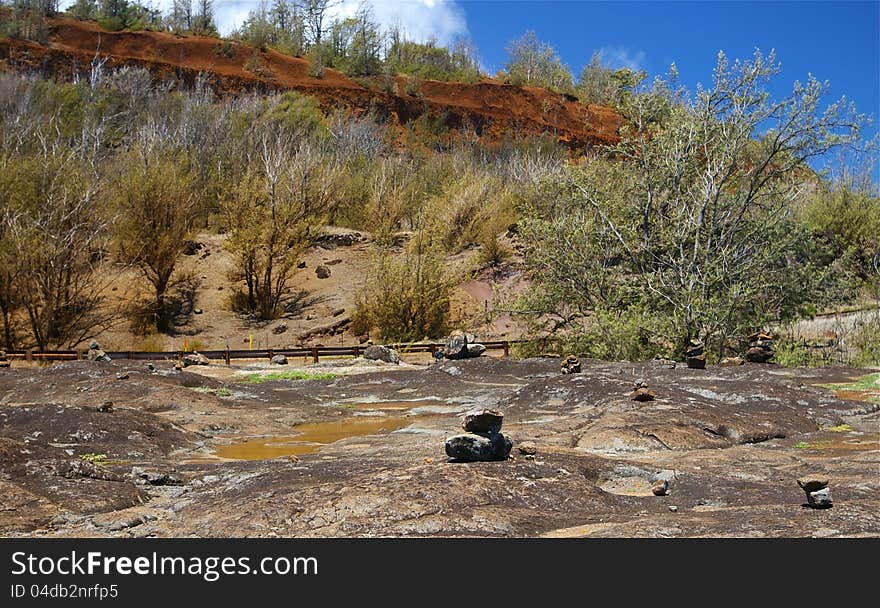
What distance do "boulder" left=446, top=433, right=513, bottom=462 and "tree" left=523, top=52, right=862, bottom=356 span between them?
12.9m

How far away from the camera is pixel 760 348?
19922mm

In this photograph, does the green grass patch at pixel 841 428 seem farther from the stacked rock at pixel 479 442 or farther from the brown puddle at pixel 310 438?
the brown puddle at pixel 310 438

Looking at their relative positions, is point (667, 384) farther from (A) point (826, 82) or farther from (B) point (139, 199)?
(B) point (139, 199)

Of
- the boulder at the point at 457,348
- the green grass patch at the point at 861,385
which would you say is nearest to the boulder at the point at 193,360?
the boulder at the point at 457,348

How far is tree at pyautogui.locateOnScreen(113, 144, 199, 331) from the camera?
3266 centimetres

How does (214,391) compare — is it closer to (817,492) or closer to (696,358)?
(696,358)

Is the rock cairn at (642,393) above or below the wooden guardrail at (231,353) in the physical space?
above

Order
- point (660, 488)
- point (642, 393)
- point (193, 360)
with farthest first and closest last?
point (193, 360) < point (642, 393) < point (660, 488)

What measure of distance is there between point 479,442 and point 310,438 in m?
5.21

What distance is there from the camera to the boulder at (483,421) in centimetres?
778

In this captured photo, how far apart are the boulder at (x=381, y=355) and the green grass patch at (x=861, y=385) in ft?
39.7

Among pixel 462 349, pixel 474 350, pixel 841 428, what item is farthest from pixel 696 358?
pixel 462 349

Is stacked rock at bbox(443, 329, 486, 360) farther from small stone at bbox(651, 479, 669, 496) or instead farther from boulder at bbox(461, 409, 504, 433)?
small stone at bbox(651, 479, 669, 496)

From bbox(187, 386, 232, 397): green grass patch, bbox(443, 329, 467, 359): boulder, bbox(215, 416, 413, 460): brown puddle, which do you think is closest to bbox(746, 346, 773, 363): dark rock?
bbox(443, 329, 467, 359): boulder
